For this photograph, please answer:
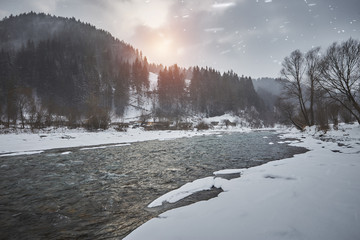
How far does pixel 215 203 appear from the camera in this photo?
2.84 m

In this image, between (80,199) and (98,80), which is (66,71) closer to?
(98,80)

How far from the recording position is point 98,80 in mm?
73562

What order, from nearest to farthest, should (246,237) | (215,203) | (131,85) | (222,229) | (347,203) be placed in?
(246,237) → (222,229) → (347,203) → (215,203) → (131,85)

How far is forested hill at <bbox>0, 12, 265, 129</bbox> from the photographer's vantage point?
65188 millimetres

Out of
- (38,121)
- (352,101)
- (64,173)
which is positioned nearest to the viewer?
(64,173)

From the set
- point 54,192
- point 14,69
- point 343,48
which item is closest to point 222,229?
point 54,192

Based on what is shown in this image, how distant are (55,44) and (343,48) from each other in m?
108

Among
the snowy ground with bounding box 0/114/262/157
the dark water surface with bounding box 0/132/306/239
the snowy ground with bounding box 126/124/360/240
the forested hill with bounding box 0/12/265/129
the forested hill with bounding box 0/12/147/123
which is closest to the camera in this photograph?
the snowy ground with bounding box 126/124/360/240

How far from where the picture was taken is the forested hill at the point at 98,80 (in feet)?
214

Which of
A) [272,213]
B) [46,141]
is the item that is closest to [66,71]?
[46,141]

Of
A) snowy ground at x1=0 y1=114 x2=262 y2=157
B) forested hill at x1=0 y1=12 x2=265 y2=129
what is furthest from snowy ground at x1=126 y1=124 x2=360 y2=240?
forested hill at x1=0 y1=12 x2=265 y2=129

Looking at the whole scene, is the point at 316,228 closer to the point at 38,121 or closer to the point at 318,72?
the point at 318,72

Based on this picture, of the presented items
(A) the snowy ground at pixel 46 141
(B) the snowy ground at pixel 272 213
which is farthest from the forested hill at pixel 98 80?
(B) the snowy ground at pixel 272 213

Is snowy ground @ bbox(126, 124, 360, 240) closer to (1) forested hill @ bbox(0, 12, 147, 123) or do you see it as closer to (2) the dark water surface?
(2) the dark water surface
